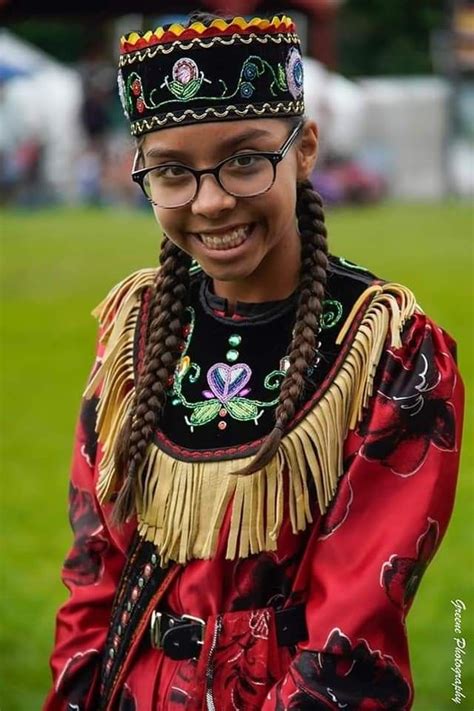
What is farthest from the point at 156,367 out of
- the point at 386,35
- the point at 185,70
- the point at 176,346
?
the point at 386,35

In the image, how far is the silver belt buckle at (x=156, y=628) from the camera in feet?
8.26

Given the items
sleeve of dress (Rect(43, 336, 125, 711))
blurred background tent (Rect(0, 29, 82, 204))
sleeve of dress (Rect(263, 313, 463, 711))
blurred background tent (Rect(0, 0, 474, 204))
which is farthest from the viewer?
blurred background tent (Rect(0, 29, 82, 204))

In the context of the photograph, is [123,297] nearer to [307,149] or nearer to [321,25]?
[307,149]

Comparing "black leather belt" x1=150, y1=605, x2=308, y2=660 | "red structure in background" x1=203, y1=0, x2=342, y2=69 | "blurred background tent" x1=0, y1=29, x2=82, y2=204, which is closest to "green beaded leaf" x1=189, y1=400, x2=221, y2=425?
"black leather belt" x1=150, y1=605, x2=308, y2=660

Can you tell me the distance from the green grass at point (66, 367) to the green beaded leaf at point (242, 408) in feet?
6.60

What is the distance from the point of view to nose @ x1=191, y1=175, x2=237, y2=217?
239 cm

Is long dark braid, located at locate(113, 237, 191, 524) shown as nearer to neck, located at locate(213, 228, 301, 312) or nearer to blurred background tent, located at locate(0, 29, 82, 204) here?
neck, located at locate(213, 228, 301, 312)

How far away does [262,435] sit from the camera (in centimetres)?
249

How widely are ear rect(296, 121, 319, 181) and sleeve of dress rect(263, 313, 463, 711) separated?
0.35 meters

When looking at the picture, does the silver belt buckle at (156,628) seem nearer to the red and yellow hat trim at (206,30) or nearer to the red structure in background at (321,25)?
the red and yellow hat trim at (206,30)

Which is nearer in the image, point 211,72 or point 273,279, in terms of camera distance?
point 211,72

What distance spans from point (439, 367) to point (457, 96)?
2077cm

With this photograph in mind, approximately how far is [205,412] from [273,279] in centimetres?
25

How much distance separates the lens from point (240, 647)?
A: 7.95 ft
